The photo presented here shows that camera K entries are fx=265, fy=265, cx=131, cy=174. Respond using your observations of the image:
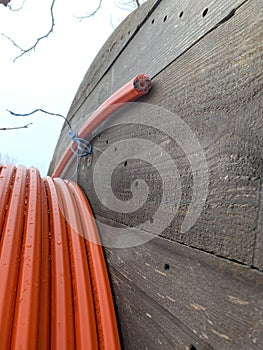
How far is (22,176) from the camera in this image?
1164 millimetres

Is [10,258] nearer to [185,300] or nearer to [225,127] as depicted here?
[185,300]

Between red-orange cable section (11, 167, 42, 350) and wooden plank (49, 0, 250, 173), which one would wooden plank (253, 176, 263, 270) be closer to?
wooden plank (49, 0, 250, 173)

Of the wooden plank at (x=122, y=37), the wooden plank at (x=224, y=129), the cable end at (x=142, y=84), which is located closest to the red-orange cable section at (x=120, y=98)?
the cable end at (x=142, y=84)

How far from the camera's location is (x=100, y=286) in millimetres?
741

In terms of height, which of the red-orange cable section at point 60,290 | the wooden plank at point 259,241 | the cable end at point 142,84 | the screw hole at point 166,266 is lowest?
the red-orange cable section at point 60,290

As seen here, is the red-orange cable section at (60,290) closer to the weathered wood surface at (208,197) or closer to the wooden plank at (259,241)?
the weathered wood surface at (208,197)

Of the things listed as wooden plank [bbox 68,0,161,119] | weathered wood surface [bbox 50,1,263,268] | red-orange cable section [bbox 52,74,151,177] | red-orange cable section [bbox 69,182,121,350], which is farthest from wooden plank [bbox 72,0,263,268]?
wooden plank [bbox 68,0,161,119]

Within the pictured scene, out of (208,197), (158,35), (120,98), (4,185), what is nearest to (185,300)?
(208,197)

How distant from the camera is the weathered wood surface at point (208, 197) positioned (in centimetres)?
37

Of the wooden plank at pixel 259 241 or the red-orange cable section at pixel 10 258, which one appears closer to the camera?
the wooden plank at pixel 259 241

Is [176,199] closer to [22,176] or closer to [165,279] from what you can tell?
[165,279]

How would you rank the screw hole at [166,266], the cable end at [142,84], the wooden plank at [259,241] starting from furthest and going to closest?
1. the cable end at [142,84]
2. the screw hole at [166,266]
3. the wooden plank at [259,241]

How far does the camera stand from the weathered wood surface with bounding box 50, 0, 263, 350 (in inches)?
14.7

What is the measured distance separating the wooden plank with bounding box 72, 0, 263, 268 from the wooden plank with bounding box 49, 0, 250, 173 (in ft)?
0.13
